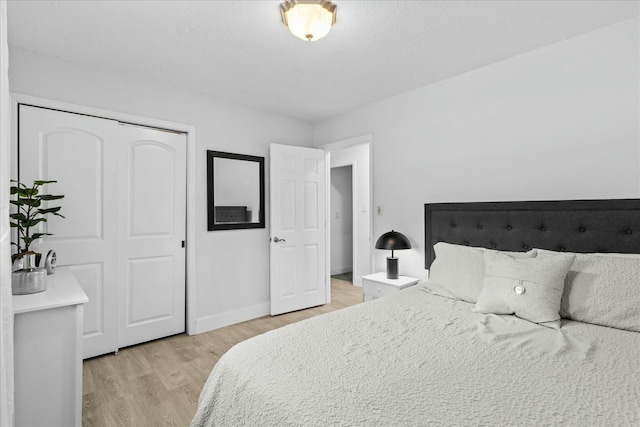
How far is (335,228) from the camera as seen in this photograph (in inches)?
238

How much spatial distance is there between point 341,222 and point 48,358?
4.89m

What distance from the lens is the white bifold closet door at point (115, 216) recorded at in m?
2.54

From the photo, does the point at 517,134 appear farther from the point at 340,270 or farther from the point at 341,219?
the point at 340,270

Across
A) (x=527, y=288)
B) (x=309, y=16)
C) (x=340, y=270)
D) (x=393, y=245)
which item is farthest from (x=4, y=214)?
(x=340, y=270)

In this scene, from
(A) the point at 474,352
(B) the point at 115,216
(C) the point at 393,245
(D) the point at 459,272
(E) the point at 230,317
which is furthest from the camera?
(E) the point at 230,317

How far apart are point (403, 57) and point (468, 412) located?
2395 mm

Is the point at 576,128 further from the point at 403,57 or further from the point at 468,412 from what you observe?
the point at 468,412

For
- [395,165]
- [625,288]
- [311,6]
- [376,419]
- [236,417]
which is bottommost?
[236,417]

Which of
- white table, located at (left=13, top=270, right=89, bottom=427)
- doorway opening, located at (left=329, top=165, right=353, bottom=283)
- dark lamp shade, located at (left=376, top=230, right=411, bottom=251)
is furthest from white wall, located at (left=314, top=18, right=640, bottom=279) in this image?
white table, located at (left=13, top=270, right=89, bottom=427)

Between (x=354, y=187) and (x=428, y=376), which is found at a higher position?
(x=354, y=187)

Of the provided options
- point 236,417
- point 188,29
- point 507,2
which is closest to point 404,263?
point 507,2

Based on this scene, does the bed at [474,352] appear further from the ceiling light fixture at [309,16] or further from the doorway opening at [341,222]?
the doorway opening at [341,222]

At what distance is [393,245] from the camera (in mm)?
3021

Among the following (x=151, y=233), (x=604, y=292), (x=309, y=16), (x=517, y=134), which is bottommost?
(x=604, y=292)
